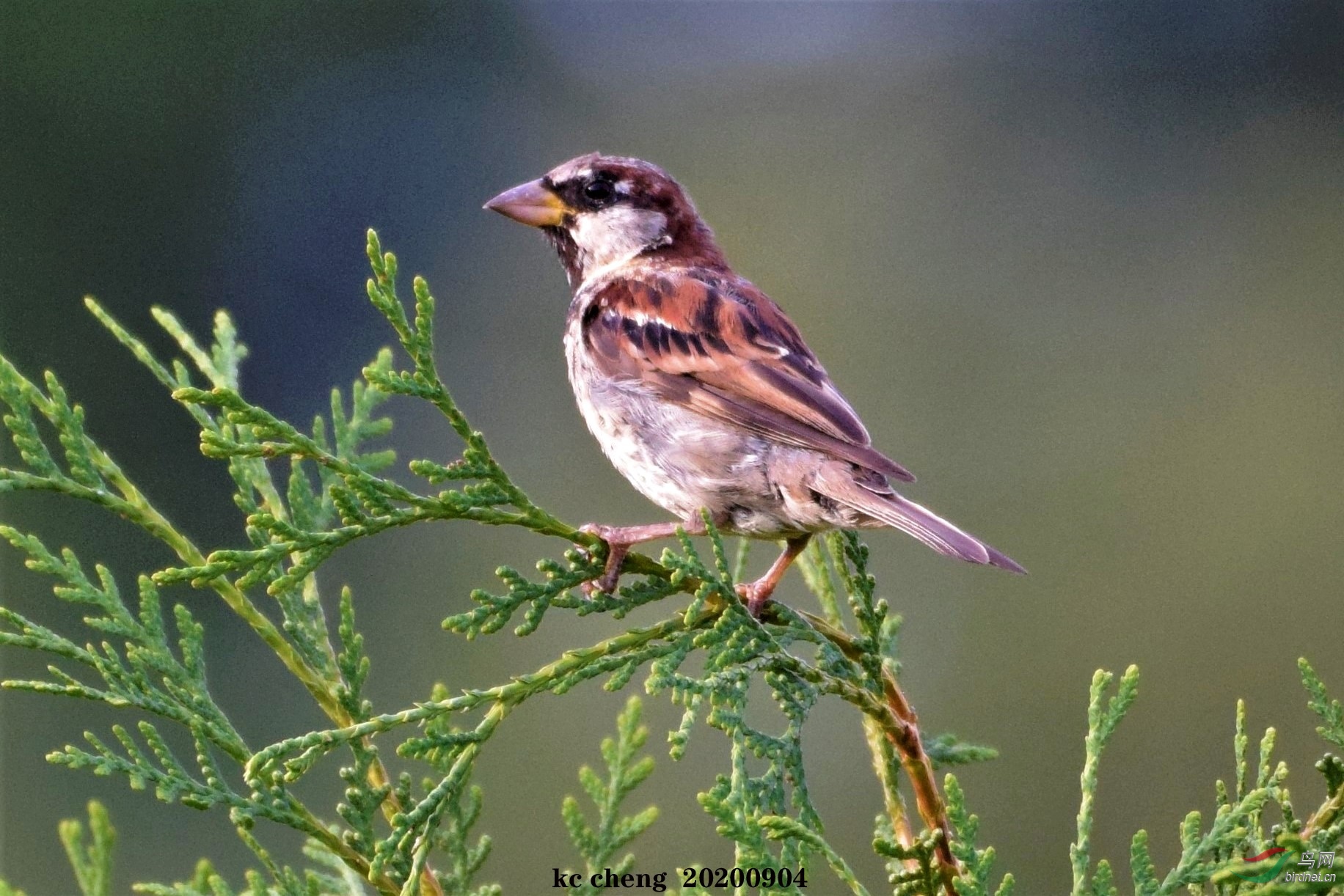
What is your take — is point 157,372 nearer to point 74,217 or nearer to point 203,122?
point 74,217

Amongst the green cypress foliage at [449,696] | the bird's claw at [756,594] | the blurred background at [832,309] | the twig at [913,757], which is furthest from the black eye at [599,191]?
the blurred background at [832,309]

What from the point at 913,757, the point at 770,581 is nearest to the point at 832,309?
the point at 770,581

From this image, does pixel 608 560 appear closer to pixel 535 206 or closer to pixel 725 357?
pixel 725 357

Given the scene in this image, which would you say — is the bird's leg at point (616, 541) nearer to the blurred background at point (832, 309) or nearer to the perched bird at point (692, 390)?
the perched bird at point (692, 390)

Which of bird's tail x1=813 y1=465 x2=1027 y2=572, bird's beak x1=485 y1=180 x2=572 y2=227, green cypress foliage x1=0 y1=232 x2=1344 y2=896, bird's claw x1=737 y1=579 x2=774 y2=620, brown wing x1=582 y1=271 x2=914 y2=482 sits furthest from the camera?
bird's beak x1=485 y1=180 x2=572 y2=227

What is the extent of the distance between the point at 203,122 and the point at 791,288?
5.21m

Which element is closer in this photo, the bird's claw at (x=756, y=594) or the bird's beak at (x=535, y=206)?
the bird's claw at (x=756, y=594)

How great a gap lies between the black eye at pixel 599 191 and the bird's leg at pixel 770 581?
1.30 metres

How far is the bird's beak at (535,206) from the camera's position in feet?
11.4

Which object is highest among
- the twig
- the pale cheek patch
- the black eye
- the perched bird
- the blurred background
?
the blurred background

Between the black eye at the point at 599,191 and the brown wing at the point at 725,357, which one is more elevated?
the black eye at the point at 599,191

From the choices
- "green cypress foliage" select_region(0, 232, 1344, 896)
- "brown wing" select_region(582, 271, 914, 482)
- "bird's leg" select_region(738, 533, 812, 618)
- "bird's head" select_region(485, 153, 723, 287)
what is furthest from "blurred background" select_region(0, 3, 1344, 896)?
"green cypress foliage" select_region(0, 232, 1344, 896)

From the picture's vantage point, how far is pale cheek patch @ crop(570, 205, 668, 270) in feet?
11.5

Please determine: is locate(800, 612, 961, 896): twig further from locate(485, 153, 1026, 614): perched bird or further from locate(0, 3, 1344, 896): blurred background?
locate(0, 3, 1344, 896): blurred background
